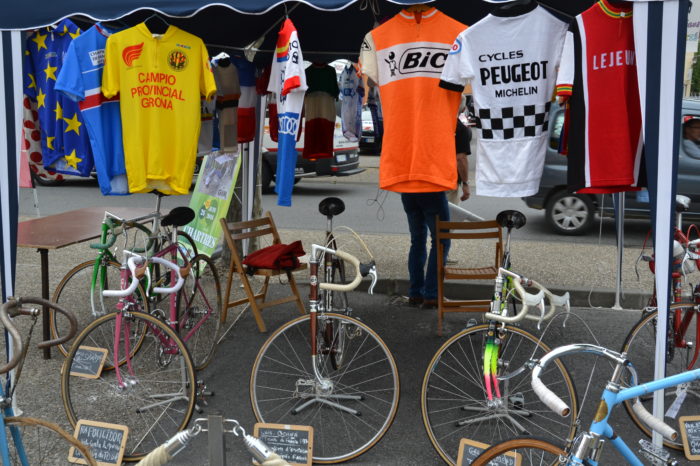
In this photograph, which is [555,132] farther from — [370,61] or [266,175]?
[266,175]

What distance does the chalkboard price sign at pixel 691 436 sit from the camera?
351cm

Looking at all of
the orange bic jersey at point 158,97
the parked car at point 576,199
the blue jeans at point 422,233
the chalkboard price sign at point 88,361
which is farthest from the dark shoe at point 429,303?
the parked car at point 576,199

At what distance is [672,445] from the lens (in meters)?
3.69

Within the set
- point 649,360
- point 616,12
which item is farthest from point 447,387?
point 616,12

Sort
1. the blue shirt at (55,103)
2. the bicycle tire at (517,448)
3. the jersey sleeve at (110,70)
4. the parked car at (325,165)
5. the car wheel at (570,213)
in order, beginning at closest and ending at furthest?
the bicycle tire at (517,448) < the jersey sleeve at (110,70) < the blue shirt at (55,103) < the car wheel at (570,213) < the parked car at (325,165)

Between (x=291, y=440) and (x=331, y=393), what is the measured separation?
2.31ft

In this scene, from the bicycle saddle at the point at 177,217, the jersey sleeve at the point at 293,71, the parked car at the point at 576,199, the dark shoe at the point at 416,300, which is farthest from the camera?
the parked car at the point at 576,199

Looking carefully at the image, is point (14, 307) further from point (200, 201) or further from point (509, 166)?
point (200, 201)

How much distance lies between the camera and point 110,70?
4086mm

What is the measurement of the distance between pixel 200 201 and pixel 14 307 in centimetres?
410

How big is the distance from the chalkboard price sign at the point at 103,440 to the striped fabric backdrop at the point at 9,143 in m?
0.97

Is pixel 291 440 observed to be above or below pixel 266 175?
below

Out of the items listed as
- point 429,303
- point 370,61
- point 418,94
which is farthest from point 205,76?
point 429,303

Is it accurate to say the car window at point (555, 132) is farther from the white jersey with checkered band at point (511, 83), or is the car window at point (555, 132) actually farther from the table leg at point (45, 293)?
the table leg at point (45, 293)
